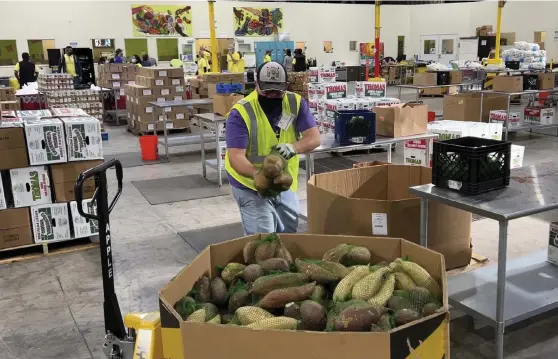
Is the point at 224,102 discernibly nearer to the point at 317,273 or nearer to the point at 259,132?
the point at 259,132

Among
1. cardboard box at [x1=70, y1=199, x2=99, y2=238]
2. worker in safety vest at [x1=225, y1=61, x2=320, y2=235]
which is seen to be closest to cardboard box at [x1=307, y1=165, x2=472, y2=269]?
worker in safety vest at [x1=225, y1=61, x2=320, y2=235]

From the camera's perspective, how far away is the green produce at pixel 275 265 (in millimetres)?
1781

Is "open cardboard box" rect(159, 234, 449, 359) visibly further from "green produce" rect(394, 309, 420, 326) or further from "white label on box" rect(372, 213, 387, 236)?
"white label on box" rect(372, 213, 387, 236)

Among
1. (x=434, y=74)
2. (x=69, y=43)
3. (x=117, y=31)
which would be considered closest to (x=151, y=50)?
(x=117, y=31)

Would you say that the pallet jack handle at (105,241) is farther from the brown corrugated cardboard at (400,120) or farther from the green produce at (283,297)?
the brown corrugated cardboard at (400,120)

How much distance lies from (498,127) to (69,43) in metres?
14.9

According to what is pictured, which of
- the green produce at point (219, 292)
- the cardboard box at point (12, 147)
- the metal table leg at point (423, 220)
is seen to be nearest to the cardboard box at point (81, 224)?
the cardboard box at point (12, 147)

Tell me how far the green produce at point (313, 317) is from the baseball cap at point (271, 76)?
1.51m

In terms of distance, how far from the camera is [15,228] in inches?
176

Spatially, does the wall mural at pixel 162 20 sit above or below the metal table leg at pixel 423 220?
above

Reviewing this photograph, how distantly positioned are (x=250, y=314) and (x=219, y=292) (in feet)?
0.80

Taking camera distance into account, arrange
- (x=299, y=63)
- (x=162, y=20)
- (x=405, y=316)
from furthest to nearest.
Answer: (x=162, y=20), (x=299, y=63), (x=405, y=316)

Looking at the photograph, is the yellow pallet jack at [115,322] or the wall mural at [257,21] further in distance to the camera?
the wall mural at [257,21]

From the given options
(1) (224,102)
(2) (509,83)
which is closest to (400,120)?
(1) (224,102)
